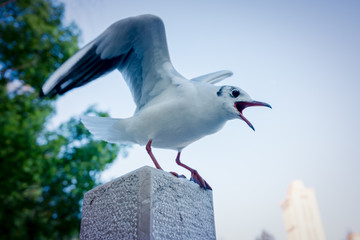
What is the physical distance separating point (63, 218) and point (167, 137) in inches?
212

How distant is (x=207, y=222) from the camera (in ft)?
5.43

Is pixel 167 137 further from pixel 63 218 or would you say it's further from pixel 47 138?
pixel 63 218

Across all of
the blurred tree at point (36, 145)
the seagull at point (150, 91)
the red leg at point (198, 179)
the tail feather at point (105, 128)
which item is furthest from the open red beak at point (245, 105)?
the blurred tree at point (36, 145)

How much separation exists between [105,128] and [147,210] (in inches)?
38.6

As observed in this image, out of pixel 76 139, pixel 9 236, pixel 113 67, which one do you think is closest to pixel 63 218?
pixel 9 236

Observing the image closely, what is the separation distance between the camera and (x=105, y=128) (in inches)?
83.0

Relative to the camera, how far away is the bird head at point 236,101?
180 centimetres

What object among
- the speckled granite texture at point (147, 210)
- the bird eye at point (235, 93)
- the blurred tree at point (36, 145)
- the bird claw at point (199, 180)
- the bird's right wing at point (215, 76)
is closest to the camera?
the speckled granite texture at point (147, 210)

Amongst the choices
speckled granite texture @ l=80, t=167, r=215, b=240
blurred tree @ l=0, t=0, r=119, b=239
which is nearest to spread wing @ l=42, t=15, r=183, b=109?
speckled granite texture @ l=80, t=167, r=215, b=240

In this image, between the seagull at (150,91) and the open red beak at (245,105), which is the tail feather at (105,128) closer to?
the seagull at (150,91)

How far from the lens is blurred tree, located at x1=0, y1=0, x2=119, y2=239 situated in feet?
17.5

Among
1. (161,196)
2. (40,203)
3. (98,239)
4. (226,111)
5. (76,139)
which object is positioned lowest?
(40,203)

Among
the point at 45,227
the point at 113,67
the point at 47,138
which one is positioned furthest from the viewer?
the point at 45,227

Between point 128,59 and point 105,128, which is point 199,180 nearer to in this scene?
point 105,128
